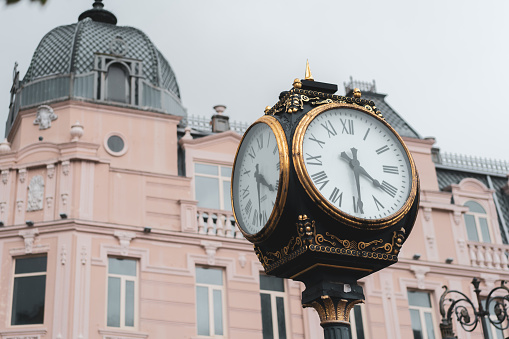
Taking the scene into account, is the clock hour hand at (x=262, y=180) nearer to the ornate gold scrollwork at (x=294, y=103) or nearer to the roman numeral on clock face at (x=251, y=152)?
the roman numeral on clock face at (x=251, y=152)

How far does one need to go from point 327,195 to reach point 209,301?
14261mm

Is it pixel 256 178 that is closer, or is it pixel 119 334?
pixel 256 178

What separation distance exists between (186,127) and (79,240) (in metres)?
4.29

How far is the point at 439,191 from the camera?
22.7 m

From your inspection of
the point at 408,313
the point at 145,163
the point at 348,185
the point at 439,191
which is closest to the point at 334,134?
the point at 348,185

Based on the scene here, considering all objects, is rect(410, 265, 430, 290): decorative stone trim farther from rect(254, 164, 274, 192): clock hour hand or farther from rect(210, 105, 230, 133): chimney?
rect(254, 164, 274, 192): clock hour hand

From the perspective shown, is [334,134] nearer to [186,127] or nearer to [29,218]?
[29,218]

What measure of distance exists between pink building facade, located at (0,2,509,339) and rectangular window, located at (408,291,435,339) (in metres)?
0.03

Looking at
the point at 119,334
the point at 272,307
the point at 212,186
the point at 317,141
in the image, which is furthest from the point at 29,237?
the point at 317,141

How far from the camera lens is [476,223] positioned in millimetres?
23297

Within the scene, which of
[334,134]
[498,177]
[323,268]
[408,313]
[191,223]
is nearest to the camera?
[323,268]

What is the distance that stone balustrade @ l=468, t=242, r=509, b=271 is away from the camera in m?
22.4

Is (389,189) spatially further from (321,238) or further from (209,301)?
(209,301)

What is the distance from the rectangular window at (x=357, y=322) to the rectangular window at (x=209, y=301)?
3.20 metres
